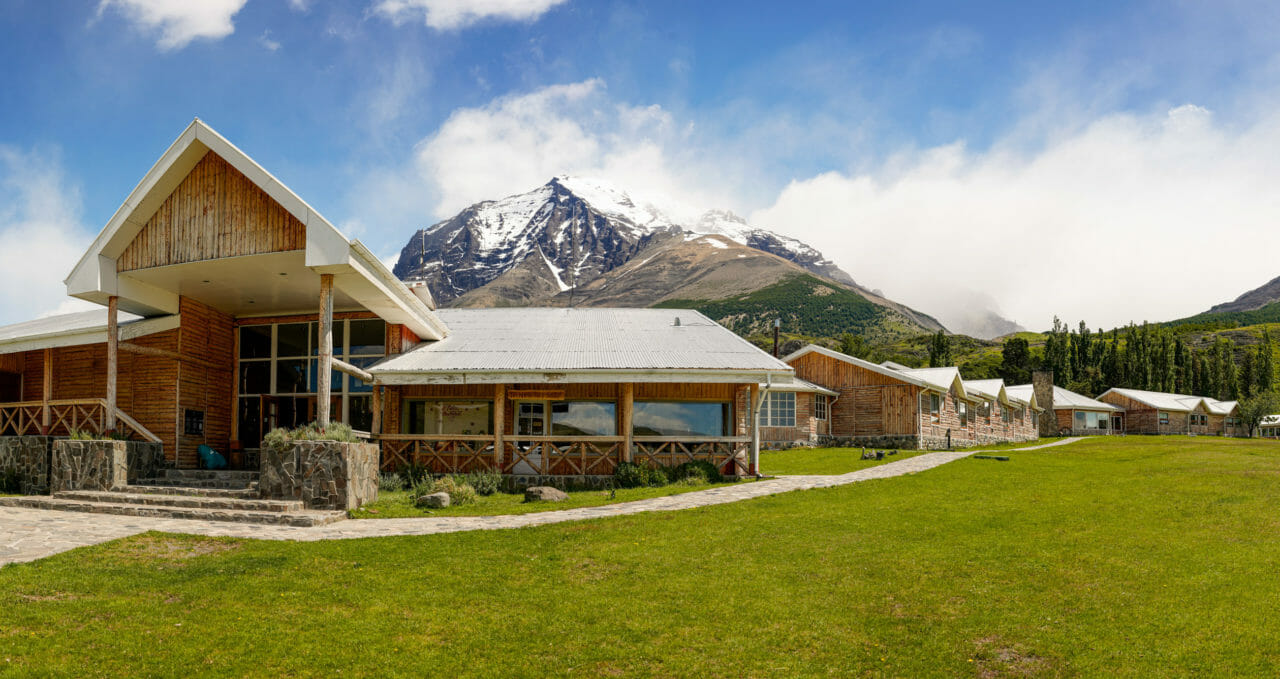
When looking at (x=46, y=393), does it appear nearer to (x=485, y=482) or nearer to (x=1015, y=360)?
(x=485, y=482)

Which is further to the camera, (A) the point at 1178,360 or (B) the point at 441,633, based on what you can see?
(A) the point at 1178,360

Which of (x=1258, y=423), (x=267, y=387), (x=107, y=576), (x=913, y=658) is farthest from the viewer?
(x=1258, y=423)

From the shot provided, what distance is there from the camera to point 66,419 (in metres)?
19.1

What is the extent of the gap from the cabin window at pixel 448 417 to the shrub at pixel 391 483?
8.36 feet

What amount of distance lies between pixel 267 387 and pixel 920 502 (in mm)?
16402

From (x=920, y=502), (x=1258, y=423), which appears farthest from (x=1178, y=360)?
(x=920, y=502)

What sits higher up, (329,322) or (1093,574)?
(329,322)

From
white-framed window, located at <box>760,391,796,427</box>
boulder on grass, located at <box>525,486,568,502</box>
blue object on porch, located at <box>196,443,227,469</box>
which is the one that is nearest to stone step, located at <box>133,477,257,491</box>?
blue object on porch, located at <box>196,443,227,469</box>

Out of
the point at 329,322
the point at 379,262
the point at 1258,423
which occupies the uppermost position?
the point at 379,262

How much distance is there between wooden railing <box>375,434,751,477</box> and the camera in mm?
18703

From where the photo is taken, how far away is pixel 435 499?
48.0ft

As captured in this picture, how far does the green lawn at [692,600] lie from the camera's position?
6.75 metres

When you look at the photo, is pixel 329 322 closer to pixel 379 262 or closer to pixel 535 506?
pixel 379 262

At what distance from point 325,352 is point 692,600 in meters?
9.80
